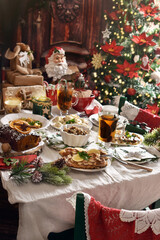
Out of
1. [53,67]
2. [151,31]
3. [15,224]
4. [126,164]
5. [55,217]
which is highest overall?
[151,31]

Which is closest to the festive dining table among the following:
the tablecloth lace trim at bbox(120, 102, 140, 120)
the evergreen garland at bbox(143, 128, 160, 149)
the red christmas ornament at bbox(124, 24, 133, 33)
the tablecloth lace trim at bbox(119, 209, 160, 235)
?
the evergreen garland at bbox(143, 128, 160, 149)

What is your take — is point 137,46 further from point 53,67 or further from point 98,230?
point 98,230

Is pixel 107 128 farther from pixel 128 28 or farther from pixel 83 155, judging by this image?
pixel 128 28

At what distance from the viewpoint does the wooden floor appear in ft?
5.82

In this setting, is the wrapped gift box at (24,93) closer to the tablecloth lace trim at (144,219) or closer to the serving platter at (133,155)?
the serving platter at (133,155)

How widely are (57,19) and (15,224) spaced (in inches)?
112

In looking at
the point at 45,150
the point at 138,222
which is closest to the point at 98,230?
the point at 138,222

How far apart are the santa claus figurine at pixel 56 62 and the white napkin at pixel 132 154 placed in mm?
1461

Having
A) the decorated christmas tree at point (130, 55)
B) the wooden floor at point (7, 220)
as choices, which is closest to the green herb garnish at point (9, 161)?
the wooden floor at point (7, 220)

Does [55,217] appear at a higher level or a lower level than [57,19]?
lower

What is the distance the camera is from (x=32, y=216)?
916mm

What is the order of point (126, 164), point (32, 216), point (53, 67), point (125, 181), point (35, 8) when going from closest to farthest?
point (32, 216) < point (125, 181) < point (126, 164) < point (53, 67) < point (35, 8)

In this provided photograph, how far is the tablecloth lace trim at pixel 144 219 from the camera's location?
2.44 feet

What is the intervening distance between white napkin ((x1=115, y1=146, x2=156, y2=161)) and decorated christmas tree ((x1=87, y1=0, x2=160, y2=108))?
220 cm
